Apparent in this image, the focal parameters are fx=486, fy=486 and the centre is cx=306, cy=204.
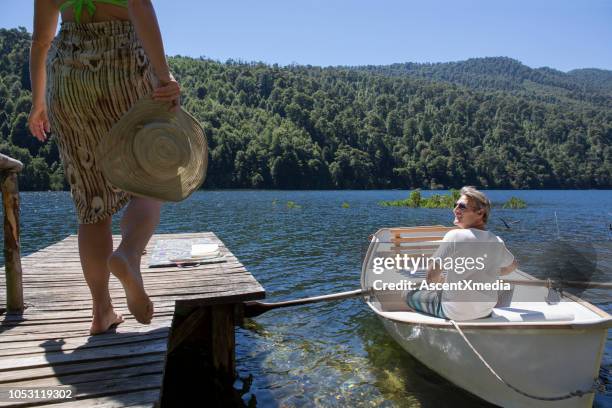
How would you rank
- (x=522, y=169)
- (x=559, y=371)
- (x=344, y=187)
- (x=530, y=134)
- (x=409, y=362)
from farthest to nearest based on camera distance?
(x=530, y=134)
(x=522, y=169)
(x=344, y=187)
(x=409, y=362)
(x=559, y=371)

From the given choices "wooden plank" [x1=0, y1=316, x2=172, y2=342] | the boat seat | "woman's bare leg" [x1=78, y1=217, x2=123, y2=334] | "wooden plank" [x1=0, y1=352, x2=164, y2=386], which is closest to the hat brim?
"woman's bare leg" [x1=78, y1=217, x2=123, y2=334]

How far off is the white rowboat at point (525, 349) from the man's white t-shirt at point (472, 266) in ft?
0.53

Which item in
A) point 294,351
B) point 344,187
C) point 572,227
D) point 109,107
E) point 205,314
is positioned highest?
point 109,107

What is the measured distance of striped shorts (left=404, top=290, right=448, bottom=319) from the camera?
5277 millimetres

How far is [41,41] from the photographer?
324cm

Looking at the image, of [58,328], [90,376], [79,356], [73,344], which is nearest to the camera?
[90,376]

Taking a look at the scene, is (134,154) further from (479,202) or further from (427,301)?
(427,301)

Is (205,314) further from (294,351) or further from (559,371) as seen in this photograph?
(559,371)

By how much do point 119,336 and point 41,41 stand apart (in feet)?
6.89

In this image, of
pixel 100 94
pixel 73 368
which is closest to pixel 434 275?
pixel 73 368

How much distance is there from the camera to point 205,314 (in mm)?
6398

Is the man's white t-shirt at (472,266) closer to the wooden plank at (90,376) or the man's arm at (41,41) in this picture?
the wooden plank at (90,376)

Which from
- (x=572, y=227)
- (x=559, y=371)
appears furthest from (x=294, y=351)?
(x=572, y=227)

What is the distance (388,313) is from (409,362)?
1.22m
